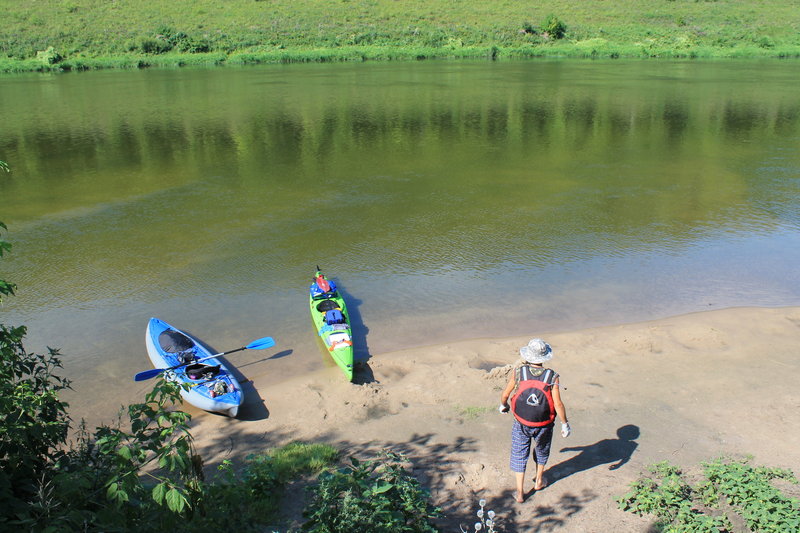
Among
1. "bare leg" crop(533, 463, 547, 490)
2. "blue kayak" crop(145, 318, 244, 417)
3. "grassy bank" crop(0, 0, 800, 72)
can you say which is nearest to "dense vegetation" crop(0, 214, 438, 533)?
"bare leg" crop(533, 463, 547, 490)

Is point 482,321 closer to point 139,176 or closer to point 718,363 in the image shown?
point 718,363

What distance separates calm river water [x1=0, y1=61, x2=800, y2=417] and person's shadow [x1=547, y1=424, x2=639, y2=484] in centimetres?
395

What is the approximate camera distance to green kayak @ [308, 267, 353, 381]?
1033 cm

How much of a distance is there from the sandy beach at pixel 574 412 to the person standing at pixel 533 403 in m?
0.67

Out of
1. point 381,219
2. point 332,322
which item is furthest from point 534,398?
point 381,219

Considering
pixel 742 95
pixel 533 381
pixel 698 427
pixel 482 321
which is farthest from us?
pixel 742 95

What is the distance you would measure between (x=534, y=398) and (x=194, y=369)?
588cm

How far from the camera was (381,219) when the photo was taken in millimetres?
17984

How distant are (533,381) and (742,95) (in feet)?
132

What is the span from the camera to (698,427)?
8195 mm

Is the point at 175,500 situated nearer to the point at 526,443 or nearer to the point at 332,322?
the point at 526,443

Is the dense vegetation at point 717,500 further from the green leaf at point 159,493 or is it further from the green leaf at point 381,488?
the green leaf at point 159,493

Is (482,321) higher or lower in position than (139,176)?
lower

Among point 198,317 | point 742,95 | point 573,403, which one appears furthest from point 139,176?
point 742,95
